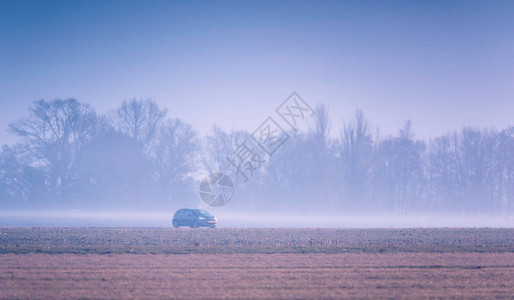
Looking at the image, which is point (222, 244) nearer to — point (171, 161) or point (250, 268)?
point (250, 268)

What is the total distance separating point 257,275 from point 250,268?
132 cm

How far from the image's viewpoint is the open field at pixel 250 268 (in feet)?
41.1

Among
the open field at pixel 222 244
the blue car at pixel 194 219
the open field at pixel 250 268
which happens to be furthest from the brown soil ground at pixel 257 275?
the blue car at pixel 194 219

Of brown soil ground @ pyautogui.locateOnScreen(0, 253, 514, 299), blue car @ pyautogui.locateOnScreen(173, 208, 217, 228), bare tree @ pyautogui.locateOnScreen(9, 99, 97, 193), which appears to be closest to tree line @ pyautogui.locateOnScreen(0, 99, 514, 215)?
bare tree @ pyautogui.locateOnScreen(9, 99, 97, 193)

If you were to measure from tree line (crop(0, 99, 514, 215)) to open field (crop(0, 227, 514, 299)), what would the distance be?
4658 cm

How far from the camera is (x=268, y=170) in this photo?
79.6 metres

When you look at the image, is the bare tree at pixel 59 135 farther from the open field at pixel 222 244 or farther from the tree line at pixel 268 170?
the open field at pixel 222 244

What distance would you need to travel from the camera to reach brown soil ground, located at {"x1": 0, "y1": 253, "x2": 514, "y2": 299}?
12337mm

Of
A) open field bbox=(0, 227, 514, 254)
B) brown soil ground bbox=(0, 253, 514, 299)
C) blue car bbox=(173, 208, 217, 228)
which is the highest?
blue car bbox=(173, 208, 217, 228)

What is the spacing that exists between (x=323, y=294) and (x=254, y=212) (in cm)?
6688

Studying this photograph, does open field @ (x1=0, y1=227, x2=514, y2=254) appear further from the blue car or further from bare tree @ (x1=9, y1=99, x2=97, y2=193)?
bare tree @ (x1=9, y1=99, x2=97, y2=193)

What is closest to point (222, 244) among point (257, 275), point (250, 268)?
point (250, 268)

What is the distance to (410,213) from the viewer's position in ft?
264

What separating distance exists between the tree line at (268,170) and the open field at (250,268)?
1834 inches
